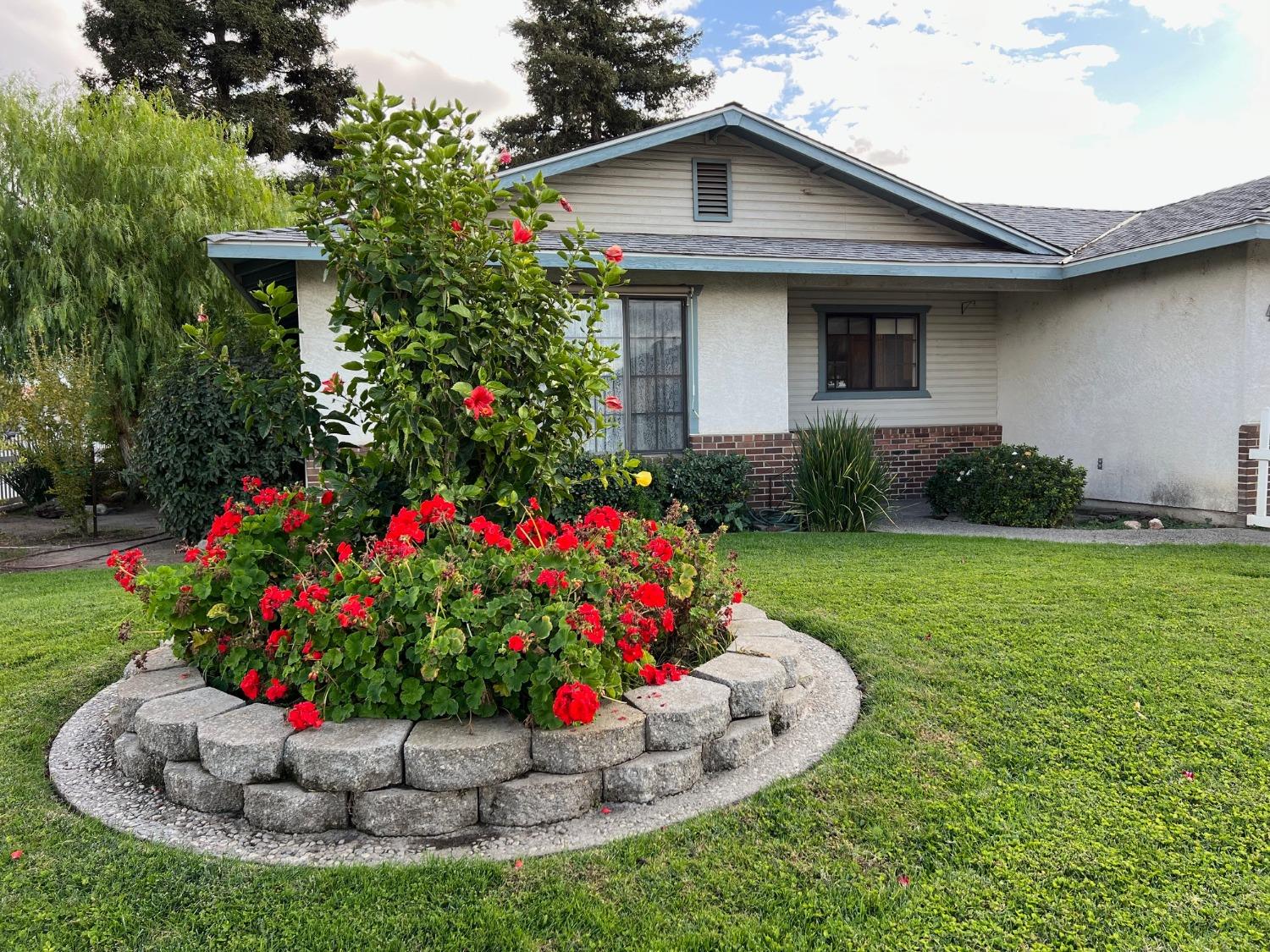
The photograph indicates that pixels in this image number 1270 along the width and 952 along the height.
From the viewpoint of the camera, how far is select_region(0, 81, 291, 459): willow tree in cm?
1105

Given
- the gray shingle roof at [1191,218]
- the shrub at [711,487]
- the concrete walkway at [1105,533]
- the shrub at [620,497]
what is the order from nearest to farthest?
the concrete walkway at [1105,533] → the gray shingle roof at [1191,218] → the shrub at [620,497] → the shrub at [711,487]

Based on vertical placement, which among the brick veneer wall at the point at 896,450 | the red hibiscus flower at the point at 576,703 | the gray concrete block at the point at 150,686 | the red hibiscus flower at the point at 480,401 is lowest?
the gray concrete block at the point at 150,686

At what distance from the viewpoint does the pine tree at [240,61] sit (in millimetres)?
17406

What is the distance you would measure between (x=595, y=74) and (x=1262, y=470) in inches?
750

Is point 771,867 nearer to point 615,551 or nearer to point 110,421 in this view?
point 615,551

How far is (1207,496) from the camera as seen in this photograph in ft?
25.7

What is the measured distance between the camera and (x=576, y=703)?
225 cm

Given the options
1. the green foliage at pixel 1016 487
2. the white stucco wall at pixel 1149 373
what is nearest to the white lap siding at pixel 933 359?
the white stucco wall at pixel 1149 373

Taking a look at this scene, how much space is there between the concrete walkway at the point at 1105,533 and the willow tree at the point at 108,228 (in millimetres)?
10422

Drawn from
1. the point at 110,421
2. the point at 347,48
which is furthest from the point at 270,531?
the point at 347,48

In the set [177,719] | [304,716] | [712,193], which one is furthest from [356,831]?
[712,193]

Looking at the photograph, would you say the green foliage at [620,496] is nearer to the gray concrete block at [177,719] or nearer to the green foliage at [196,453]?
the green foliage at [196,453]

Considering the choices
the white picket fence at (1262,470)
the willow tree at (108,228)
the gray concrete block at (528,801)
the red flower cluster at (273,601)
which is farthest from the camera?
the willow tree at (108,228)

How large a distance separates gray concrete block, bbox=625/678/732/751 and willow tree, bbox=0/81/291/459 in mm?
11131
